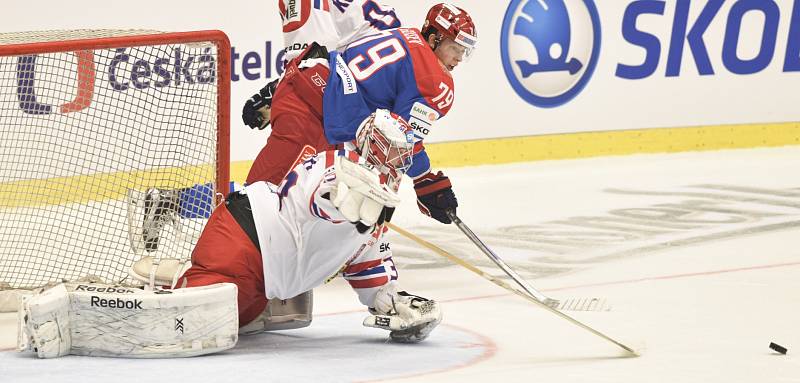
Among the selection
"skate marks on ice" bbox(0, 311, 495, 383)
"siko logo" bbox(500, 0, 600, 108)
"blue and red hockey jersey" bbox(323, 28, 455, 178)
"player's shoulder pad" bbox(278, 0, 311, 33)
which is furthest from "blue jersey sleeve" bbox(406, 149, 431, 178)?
"siko logo" bbox(500, 0, 600, 108)

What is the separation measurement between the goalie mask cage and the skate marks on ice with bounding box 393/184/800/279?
1.09 m

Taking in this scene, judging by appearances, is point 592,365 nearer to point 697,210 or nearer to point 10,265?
point 10,265

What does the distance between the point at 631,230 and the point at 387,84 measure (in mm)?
1929

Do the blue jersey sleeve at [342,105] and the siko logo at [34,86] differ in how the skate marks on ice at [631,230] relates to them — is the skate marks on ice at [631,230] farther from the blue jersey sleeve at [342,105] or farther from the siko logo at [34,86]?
the siko logo at [34,86]

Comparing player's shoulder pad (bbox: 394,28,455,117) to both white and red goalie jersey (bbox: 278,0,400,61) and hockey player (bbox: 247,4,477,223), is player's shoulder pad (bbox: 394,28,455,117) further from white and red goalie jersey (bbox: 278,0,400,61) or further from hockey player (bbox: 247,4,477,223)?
white and red goalie jersey (bbox: 278,0,400,61)

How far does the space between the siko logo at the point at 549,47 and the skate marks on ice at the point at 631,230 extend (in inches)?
35.4

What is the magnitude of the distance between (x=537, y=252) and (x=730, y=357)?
185 centimetres

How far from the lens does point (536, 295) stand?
392cm

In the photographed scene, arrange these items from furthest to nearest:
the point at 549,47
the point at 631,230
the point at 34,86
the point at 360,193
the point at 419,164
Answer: the point at 549,47 < the point at 631,230 < the point at 34,86 < the point at 419,164 < the point at 360,193

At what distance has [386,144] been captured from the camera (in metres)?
3.28

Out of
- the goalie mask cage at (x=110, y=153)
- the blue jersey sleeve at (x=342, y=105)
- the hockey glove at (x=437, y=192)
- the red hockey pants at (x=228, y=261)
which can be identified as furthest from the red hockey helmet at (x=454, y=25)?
the red hockey pants at (x=228, y=261)

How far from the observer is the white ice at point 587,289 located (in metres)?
3.33

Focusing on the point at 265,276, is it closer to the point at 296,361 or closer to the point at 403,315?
the point at 296,361

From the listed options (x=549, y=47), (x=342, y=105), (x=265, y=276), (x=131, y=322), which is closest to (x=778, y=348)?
(x=265, y=276)
